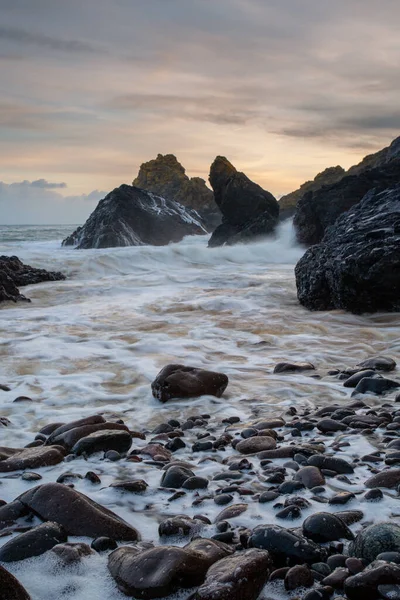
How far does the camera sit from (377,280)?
315 inches

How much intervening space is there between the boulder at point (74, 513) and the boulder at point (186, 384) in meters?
2.02

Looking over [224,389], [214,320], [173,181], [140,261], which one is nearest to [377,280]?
[214,320]

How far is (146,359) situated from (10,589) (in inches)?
163

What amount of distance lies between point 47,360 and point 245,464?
3396 millimetres

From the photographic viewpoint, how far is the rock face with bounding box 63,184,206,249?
25.6m

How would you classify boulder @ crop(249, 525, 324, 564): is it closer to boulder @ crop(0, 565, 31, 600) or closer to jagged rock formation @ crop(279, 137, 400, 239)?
boulder @ crop(0, 565, 31, 600)

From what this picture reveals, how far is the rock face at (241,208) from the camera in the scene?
2584cm

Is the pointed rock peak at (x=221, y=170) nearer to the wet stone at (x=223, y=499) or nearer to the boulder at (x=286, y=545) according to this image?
the wet stone at (x=223, y=499)

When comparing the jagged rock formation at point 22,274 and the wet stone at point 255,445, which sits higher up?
the jagged rock formation at point 22,274

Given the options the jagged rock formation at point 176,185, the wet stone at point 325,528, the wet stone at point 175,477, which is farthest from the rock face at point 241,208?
the wet stone at point 325,528

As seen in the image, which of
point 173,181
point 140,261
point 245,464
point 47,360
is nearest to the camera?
point 245,464

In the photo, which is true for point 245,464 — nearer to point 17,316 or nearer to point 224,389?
point 224,389

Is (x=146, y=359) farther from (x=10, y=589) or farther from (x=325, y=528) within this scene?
(x=10, y=589)

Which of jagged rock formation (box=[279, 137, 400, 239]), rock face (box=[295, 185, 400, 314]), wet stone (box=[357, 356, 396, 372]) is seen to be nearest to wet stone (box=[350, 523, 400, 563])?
wet stone (box=[357, 356, 396, 372])
